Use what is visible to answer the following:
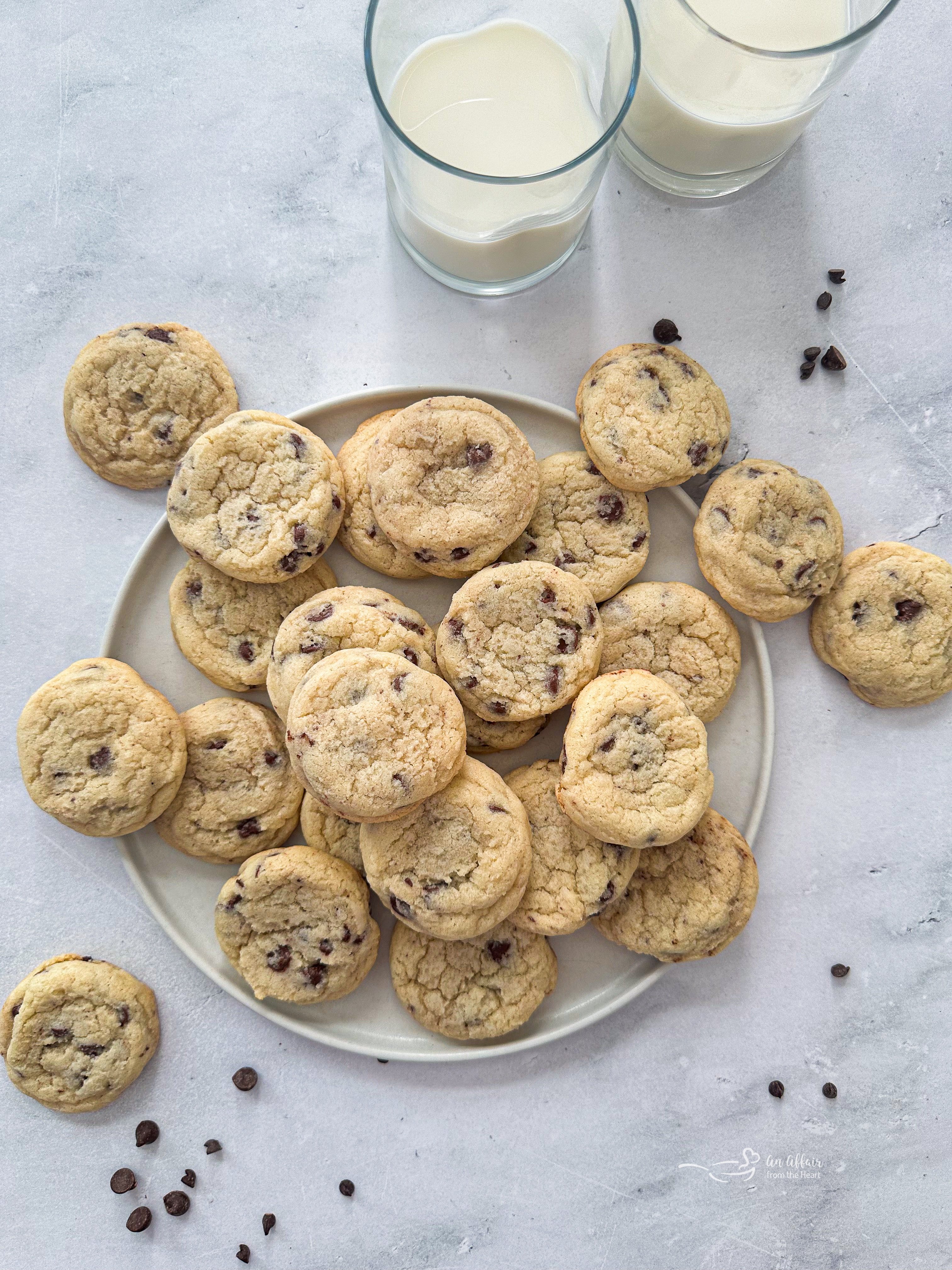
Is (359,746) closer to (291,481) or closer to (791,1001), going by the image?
(291,481)

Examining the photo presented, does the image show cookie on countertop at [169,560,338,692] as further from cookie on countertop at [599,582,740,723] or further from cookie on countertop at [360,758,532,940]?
cookie on countertop at [599,582,740,723]

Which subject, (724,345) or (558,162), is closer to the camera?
(558,162)

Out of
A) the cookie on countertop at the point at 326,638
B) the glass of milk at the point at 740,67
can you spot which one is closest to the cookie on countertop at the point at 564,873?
the cookie on countertop at the point at 326,638

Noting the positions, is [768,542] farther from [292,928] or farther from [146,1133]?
[146,1133]

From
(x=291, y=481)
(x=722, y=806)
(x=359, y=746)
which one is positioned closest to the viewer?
(x=359, y=746)

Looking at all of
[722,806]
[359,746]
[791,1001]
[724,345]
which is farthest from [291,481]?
[791,1001]

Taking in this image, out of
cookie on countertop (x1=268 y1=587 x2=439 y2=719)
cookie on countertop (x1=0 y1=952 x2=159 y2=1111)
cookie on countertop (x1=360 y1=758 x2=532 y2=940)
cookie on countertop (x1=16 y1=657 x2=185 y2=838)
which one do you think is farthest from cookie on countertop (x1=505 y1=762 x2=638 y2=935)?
cookie on countertop (x1=0 y1=952 x2=159 y2=1111)
